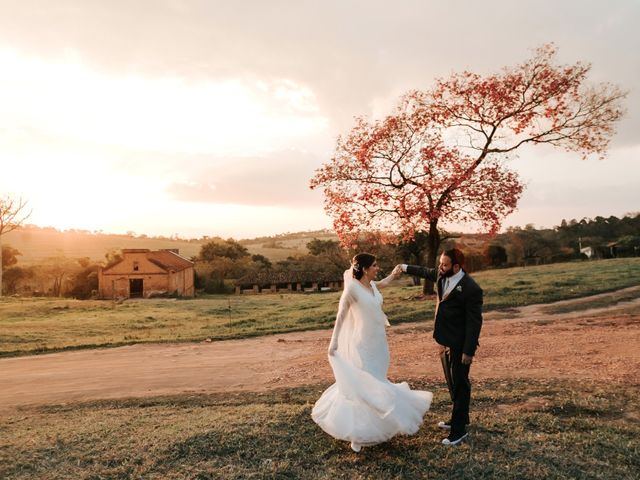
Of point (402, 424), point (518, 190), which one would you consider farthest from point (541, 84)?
point (402, 424)

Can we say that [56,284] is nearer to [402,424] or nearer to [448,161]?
[448,161]

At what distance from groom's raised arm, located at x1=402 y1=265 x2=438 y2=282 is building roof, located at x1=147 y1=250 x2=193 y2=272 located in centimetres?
4508

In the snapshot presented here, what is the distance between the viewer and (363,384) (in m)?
6.16

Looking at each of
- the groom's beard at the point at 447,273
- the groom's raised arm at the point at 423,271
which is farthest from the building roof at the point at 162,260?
the groom's beard at the point at 447,273

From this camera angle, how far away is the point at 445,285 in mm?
6727

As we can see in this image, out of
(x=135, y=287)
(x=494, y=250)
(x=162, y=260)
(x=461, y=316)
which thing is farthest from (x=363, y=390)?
(x=162, y=260)

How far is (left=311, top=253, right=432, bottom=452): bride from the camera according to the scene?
239 inches

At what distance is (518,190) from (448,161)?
10.5 ft

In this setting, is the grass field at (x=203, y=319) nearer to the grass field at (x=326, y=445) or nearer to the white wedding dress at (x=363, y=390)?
the grass field at (x=326, y=445)

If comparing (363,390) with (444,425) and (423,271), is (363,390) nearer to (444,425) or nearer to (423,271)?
(444,425)

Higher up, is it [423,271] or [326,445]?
[423,271]

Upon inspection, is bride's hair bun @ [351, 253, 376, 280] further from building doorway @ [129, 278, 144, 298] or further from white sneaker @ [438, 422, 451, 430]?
building doorway @ [129, 278, 144, 298]

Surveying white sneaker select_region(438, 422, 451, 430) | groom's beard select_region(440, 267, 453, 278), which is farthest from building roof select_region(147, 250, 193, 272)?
groom's beard select_region(440, 267, 453, 278)

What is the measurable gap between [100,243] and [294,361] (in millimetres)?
100622
